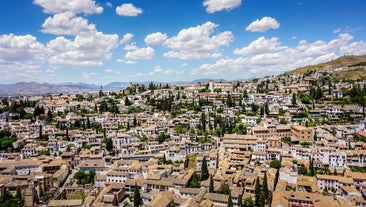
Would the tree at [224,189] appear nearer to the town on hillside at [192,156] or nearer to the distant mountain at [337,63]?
the town on hillside at [192,156]

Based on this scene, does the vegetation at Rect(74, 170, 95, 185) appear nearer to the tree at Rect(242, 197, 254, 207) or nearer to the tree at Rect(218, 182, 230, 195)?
the tree at Rect(218, 182, 230, 195)

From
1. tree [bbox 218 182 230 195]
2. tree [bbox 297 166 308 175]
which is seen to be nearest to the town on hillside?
tree [bbox 297 166 308 175]

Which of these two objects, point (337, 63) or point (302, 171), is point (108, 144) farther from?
point (337, 63)

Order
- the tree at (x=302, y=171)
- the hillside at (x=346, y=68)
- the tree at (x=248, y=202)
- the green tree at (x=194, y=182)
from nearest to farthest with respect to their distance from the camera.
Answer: the tree at (x=248, y=202) → the green tree at (x=194, y=182) → the tree at (x=302, y=171) → the hillside at (x=346, y=68)

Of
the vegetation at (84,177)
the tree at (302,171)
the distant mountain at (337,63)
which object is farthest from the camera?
the distant mountain at (337,63)

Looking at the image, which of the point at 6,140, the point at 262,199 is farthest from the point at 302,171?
the point at 6,140

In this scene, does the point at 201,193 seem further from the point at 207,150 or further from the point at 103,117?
the point at 103,117

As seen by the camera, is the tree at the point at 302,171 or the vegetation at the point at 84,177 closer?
the tree at the point at 302,171

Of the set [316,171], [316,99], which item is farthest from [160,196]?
[316,99]

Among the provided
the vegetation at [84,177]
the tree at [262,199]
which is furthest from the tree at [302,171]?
the vegetation at [84,177]
